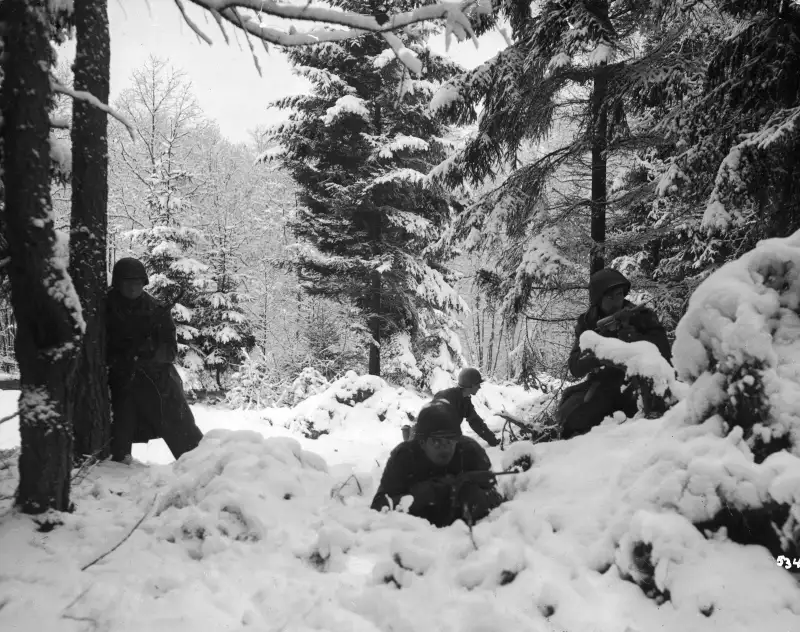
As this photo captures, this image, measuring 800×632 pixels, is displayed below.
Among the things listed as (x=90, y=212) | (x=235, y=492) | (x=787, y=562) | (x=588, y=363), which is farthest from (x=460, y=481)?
(x=90, y=212)

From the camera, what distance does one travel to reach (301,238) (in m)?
13.1

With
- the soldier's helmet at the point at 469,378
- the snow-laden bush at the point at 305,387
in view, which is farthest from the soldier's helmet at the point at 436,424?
the snow-laden bush at the point at 305,387

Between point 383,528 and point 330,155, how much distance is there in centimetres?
1163

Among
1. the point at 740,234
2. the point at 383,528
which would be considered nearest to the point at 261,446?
the point at 383,528

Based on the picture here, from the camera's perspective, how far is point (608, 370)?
4203 mm

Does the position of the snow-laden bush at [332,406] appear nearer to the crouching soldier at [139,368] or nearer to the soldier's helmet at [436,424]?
the crouching soldier at [139,368]

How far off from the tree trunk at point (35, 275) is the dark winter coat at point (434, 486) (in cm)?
193

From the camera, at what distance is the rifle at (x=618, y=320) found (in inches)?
163

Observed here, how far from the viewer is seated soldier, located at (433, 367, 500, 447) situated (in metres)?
5.47

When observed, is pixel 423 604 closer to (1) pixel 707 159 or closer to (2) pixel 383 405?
(1) pixel 707 159

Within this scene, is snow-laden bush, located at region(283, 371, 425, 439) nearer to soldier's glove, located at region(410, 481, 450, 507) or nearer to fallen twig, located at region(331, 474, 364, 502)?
fallen twig, located at region(331, 474, 364, 502)

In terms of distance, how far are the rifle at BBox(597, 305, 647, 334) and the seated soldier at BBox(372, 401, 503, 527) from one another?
178 centimetres

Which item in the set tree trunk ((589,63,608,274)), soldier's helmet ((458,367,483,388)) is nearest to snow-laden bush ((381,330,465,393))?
soldier's helmet ((458,367,483,388))

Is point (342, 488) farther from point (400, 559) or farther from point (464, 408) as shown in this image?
point (464, 408)
